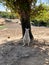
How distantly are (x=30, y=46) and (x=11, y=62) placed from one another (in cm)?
230

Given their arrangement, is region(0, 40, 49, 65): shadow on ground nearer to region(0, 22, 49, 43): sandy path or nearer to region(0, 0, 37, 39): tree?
region(0, 0, 37, 39): tree

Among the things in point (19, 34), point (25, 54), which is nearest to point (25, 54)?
point (25, 54)

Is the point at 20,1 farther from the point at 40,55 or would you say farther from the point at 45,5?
the point at 40,55

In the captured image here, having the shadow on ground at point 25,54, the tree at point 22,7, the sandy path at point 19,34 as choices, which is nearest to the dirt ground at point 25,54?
the shadow on ground at point 25,54

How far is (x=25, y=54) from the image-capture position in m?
7.50

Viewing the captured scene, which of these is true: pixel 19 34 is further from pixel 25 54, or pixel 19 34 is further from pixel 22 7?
pixel 25 54

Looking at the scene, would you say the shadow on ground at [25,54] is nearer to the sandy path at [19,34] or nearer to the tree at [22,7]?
the tree at [22,7]

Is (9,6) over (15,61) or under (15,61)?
over

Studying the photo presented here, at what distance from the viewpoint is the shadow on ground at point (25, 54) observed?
6.67 meters

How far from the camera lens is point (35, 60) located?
685 cm

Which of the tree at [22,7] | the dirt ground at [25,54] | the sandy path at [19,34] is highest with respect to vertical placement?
the tree at [22,7]

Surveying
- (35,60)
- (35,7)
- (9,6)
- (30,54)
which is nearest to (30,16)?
(35,7)

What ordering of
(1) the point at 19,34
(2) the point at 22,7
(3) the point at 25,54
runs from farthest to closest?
(1) the point at 19,34
(2) the point at 22,7
(3) the point at 25,54

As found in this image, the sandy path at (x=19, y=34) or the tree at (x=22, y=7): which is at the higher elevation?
the tree at (x=22, y=7)
